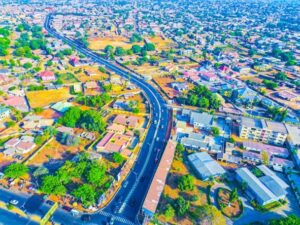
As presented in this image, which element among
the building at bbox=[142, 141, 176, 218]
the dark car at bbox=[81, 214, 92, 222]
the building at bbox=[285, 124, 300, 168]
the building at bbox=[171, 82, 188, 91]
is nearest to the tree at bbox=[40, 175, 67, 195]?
the dark car at bbox=[81, 214, 92, 222]

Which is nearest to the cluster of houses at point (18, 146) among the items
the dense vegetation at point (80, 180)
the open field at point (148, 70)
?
the dense vegetation at point (80, 180)

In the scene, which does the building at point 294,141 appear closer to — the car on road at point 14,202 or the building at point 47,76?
the car on road at point 14,202

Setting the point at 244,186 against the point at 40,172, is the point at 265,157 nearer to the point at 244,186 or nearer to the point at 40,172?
the point at 244,186

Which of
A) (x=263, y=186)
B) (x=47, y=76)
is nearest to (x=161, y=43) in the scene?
(x=47, y=76)

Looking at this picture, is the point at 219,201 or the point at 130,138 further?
the point at 130,138

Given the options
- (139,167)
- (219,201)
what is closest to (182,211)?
(219,201)

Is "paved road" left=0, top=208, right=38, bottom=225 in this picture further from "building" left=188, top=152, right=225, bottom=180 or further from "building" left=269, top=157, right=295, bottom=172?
"building" left=269, top=157, right=295, bottom=172

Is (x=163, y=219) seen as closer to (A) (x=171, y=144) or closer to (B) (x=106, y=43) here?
(A) (x=171, y=144)
